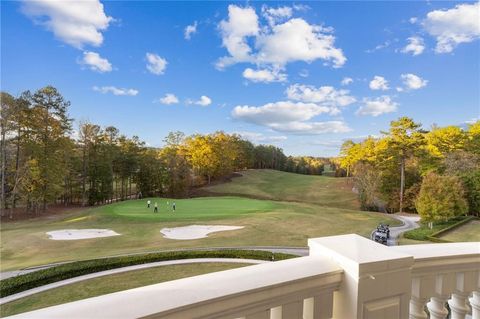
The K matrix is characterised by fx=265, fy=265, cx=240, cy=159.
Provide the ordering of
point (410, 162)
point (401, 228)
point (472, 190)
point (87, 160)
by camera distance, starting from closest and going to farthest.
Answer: point (401, 228)
point (472, 190)
point (410, 162)
point (87, 160)

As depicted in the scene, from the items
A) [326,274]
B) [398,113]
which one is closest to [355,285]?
[326,274]

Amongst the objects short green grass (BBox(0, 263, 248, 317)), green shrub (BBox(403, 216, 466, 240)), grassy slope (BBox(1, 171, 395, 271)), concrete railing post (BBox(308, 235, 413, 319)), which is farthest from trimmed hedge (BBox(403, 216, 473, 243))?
concrete railing post (BBox(308, 235, 413, 319))

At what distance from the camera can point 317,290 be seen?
3.05 ft

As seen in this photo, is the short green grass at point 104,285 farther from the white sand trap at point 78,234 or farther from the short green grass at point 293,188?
the short green grass at point 293,188

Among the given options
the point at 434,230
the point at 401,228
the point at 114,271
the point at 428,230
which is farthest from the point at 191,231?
the point at 434,230

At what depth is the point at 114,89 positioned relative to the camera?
887 inches

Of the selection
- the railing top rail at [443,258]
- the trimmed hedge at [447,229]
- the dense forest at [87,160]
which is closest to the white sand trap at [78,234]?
the dense forest at [87,160]

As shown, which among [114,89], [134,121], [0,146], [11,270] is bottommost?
[11,270]

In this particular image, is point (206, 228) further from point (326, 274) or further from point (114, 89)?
point (114, 89)

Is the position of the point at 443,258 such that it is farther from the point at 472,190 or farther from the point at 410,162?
the point at 410,162

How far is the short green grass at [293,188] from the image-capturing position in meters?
23.7

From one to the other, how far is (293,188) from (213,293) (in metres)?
27.6

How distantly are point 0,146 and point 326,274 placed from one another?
60.7 feet

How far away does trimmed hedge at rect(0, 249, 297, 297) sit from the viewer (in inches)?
252
